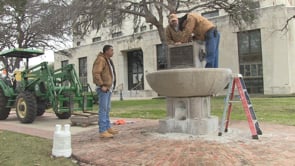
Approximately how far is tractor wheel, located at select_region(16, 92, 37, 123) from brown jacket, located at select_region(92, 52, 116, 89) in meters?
4.73

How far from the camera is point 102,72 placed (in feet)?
25.6

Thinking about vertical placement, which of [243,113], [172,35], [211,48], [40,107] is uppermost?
A: [172,35]

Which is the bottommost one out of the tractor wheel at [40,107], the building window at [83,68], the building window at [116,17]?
the tractor wheel at [40,107]

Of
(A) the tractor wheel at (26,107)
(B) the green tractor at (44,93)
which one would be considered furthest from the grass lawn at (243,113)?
(A) the tractor wheel at (26,107)

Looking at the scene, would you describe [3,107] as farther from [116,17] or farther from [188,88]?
[116,17]

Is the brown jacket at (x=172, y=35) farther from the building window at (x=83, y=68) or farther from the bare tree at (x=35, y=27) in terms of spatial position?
the building window at (x=83, y=68)

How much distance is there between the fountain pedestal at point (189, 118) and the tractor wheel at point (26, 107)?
5.37 metres

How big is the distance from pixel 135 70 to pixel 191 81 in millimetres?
38134

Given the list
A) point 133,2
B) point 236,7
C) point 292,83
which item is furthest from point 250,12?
point 292,83

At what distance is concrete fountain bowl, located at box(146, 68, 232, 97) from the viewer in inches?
289

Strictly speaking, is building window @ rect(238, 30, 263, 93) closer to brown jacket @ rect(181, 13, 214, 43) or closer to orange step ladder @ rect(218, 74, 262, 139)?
brown jacket @ rect(181, 13, 214, 43)

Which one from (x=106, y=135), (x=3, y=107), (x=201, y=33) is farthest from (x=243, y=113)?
(x=3, y=107)

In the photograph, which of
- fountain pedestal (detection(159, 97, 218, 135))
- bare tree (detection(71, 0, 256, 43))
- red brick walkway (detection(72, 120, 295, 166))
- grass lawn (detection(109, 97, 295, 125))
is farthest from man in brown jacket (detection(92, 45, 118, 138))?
bare tree (detection(71, 0, 256, 43))

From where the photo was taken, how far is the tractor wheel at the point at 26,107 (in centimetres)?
1169
